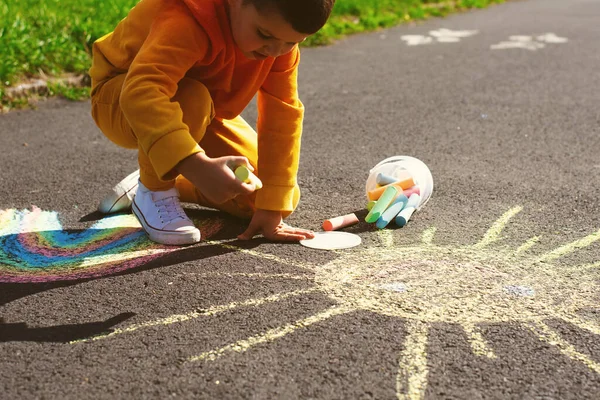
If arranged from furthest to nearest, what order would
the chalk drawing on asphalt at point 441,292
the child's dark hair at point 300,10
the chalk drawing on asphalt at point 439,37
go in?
1. the chalk drawing on asphalt at point 439,37
2. the child's dark hair at point 300,10
3. the chalk drawing on asphalt at point 441,292

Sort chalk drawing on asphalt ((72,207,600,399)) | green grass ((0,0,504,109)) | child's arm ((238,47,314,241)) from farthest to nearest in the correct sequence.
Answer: green grass ((0,0,504,109))
child's arm ((238,47,314,241))
chalk drawing on asphalt ((72,207,600,399))

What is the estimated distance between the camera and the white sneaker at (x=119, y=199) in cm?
282

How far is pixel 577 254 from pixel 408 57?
12.1 ft

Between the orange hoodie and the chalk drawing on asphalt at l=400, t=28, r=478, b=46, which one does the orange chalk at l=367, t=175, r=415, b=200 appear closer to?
the orange hoodie

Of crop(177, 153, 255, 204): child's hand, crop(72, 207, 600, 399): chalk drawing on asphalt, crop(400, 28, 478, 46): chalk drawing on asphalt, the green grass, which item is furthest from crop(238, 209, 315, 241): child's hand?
crop(400, 28, 478, 46): chalk drawing on asphalt

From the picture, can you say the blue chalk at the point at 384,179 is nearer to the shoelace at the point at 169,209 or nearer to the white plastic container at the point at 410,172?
the white plastic container at the point at 410,172

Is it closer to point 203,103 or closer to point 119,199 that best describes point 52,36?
point 119,199

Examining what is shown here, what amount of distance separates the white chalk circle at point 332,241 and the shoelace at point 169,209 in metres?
0.44

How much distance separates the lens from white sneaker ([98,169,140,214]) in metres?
2.82

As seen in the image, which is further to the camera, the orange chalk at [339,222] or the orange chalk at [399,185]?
the orange chalk at [399,185]

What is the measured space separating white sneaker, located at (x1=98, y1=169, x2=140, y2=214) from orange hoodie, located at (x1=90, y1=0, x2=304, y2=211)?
388 mm

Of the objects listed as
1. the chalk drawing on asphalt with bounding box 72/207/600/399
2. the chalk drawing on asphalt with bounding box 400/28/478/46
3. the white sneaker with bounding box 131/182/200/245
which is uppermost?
the white sneaker with bounding box 131/182/200/245

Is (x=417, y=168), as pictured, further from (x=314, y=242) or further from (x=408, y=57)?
(x=408, y=57)

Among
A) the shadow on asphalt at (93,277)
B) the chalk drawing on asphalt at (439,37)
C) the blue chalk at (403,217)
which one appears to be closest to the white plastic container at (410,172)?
the blue chalk at (403,217)
